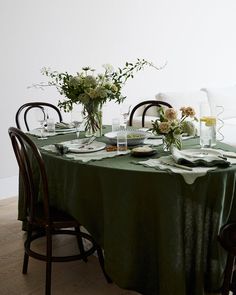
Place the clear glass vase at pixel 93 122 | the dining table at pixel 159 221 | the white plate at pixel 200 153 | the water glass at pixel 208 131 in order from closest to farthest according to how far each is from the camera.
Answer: the dining table at pixel 159 221
the white plate at pixel 200 153
the water glass at pixel 208 131
the clear glass vase at pixel 93 122

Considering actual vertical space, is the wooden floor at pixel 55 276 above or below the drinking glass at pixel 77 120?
below

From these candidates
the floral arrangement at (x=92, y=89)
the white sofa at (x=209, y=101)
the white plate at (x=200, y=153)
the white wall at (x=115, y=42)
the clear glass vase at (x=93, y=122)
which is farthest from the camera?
the white sofa at (x=209, y=101)

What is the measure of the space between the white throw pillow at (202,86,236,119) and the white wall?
57 cm

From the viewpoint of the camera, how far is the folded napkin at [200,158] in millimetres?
1818

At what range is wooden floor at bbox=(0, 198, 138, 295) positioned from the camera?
2.16 meters

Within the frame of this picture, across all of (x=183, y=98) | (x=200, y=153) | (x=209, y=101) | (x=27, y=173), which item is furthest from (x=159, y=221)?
(x=209, y=101)

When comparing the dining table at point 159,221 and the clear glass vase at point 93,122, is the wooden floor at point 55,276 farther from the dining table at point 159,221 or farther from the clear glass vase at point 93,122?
the clear glass vase at point 93,122

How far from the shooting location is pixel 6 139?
12.2 feet

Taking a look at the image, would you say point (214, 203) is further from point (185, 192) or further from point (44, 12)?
point (44, 12)

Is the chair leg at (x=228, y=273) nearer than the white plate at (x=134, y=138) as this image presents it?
Yes

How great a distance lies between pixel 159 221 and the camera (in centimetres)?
177

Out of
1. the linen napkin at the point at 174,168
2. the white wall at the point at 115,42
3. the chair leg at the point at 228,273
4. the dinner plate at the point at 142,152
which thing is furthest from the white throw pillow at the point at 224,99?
the chair leg at the point at 228,273

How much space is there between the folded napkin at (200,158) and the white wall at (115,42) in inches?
86.8

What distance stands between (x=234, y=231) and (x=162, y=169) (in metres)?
0.42
